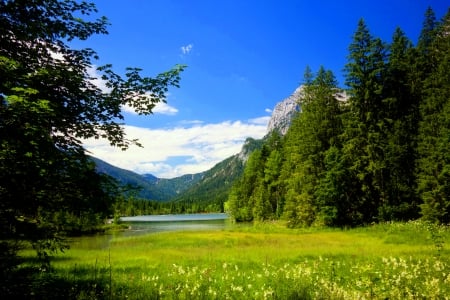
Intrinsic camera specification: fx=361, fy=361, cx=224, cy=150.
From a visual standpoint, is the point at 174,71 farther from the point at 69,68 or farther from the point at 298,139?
the point at 298,139

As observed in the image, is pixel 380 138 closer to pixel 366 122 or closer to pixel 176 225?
pixel 366 122

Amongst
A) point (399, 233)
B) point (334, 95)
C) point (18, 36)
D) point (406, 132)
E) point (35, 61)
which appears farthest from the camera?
point (334, 95)

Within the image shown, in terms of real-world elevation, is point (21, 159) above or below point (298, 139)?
below

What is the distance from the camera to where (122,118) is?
24.7 ft

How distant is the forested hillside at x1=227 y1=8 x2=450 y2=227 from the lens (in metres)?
34.8

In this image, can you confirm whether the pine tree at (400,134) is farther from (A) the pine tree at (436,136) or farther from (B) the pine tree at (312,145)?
(B) the pine tree at (312,145)

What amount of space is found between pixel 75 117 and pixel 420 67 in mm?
44125

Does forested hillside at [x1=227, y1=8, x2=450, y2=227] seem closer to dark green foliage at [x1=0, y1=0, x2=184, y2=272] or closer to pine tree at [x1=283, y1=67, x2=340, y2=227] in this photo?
pine tree at [x1=283, y1=67, x2=340, y2=227]

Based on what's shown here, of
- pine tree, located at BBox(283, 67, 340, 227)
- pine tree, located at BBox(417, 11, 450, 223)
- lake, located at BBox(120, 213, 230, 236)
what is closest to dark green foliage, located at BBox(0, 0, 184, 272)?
pine tree, located at BBox(417, 11, 450, 223)

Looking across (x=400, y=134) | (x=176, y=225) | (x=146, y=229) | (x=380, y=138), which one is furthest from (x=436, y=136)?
(x=176, y=225)

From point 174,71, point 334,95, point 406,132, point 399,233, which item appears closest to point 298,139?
point 334,95

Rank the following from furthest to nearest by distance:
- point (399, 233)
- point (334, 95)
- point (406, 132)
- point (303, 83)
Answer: point (303, 83) → point (334, 95) → point (406, 132) → point (399, 233)

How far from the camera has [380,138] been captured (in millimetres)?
38719

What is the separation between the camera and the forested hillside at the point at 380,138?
3478cm
